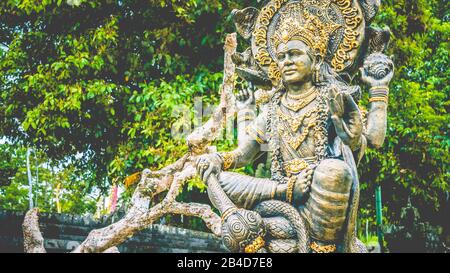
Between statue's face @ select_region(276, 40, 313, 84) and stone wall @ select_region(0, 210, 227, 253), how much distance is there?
4578 millimetres

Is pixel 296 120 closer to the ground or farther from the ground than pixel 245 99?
closer to the ground

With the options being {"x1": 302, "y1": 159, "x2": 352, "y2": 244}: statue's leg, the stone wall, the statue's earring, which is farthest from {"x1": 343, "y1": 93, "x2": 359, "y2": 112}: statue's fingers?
the stone wall

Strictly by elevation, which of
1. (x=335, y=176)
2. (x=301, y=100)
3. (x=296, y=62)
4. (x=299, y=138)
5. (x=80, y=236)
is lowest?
(x=80, y=236)

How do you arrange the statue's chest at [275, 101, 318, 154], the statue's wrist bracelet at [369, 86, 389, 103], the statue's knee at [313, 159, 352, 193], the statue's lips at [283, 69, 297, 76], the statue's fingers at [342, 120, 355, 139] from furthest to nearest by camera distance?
1. the statue's lips at [283, 69, 297, 76]
2. the statue's chest at [275, 101, 318, 154]
3. the statue's wrist bracelet at [369, 86, 389, 103]
4. the statue's fingers at [342, 120, 355, 139]
5. the statue's knee at [313, 159, 352, 193]

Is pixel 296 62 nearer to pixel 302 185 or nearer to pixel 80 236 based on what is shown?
pixel 302 185

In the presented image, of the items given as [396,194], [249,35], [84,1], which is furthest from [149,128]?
[396,194]

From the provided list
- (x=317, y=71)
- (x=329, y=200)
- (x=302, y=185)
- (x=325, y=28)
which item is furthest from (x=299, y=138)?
(x=325, y=28)

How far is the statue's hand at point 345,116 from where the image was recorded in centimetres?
409

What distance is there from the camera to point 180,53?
9.87 metres

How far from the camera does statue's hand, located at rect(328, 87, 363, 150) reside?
13.4 ft

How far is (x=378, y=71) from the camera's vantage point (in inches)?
177

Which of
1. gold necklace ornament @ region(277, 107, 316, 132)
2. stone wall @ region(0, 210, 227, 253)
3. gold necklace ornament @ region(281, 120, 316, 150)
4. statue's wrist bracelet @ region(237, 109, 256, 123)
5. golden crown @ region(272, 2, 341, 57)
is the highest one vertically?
golden crown @ region(272, 2, 341, 57)

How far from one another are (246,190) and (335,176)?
2.23 feet

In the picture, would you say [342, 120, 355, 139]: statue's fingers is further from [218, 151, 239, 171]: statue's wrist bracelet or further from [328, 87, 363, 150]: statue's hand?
[218, 151, 239, 171]: statue's wrist bracelet
